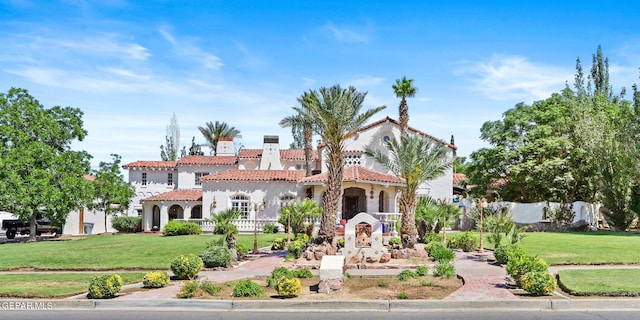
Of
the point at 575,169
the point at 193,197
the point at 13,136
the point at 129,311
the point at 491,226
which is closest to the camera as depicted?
the point at 129,311

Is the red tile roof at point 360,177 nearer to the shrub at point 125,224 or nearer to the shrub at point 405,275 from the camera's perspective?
the shrub at point 125,224

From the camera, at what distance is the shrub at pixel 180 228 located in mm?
36156

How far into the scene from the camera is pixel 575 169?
134 ft

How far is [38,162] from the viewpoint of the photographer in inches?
1395

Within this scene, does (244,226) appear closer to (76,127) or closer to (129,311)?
(76,127)

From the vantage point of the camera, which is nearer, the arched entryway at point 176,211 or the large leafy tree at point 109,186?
the large leafy tree at point 109,186

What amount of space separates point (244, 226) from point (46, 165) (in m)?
13.4

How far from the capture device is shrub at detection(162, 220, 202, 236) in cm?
3616

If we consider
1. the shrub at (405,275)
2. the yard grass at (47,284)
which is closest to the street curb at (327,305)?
the yard grass at (47,284)

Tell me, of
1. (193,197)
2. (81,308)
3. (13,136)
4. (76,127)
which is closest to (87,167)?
(76,127)

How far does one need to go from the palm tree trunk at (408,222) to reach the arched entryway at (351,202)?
15.6m

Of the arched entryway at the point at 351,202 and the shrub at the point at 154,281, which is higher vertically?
the arched entryway at the point at 351,202

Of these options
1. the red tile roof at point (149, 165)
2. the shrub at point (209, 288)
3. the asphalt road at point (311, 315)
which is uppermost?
the red tile roof at point (149, 165)

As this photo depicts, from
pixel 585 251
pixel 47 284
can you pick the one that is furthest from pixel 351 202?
pixel 47 284
